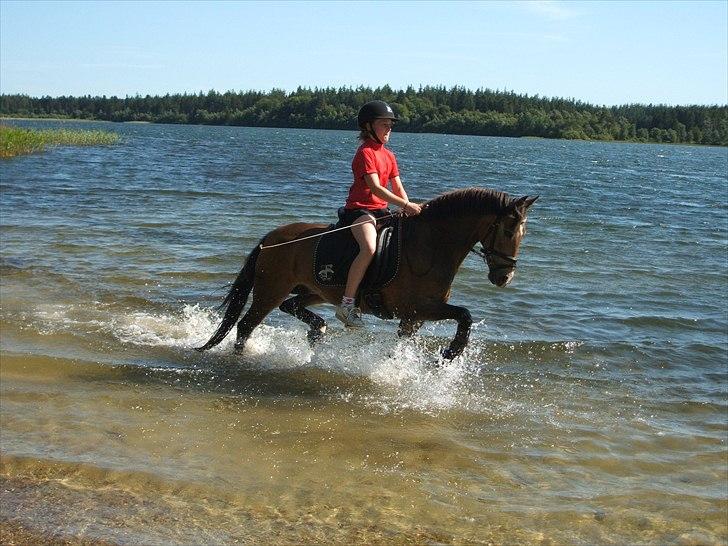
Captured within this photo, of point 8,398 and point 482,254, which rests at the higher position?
point 482,254

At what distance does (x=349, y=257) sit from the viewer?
9.14 m

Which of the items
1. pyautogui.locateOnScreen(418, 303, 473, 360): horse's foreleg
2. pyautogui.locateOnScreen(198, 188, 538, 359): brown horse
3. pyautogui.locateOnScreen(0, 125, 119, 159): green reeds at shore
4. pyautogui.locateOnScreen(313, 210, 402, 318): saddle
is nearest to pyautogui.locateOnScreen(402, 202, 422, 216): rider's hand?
pyautogui.locateOnScreen(198, 188, 538, 359): brown horse

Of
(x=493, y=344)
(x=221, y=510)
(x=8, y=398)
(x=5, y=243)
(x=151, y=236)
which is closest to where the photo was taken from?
(x=221, y=510)

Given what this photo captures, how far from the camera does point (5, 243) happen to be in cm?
1775

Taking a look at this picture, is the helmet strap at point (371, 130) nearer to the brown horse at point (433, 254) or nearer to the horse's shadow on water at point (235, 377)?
the brown horse at point (433, 254)

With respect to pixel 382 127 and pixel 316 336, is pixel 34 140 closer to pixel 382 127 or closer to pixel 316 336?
pixel 316 336

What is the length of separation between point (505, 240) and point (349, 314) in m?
1.98

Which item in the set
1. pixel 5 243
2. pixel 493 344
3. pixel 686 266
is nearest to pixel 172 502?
pixel 493 344

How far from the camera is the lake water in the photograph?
19.4ft

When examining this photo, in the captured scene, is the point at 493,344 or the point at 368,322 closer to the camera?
the point at 493,344

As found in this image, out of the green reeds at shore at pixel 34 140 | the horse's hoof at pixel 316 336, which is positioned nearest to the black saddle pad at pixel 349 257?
the horse's hoof at pixel 316 336

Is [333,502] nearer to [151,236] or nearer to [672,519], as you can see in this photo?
[672,519]

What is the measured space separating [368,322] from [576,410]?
175 inches

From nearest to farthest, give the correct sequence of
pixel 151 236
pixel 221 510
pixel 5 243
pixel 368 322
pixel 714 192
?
pixel 221 510 → pixel 368 322 → pixel 5 243 → pixel 151 236 → pixel 714 192
